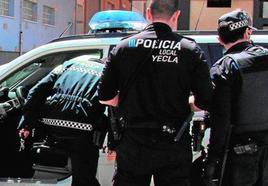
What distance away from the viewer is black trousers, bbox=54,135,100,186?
3.46m

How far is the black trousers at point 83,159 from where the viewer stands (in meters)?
3.46

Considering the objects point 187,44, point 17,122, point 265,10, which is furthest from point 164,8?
point 265,10

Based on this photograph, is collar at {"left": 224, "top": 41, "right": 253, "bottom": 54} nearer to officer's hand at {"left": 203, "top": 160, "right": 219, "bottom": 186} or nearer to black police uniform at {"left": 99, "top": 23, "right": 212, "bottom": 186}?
black police uniform at {"left": 99, "top": 23, "right": 212, "bottom": 186}

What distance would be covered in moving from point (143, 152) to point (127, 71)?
1.48 feet

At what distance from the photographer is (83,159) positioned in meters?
3.48

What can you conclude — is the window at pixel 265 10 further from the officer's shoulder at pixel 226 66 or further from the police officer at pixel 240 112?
the officer's shoulder at pixel 226 66

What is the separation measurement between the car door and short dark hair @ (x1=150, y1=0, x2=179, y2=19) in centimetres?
124

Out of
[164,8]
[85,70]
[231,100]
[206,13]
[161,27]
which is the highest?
[206,13]

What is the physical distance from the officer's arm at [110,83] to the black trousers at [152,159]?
210mm

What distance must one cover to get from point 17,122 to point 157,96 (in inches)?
69.1

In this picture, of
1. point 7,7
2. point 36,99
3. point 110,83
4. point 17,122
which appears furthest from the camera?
point 7,7

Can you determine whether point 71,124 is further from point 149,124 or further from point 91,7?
point 91,7

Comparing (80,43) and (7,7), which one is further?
(7,7)

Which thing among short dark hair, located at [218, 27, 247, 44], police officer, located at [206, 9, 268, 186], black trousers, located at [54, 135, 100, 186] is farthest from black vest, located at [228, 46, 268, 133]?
black trousers, located at [54, 135, 100, 186]
